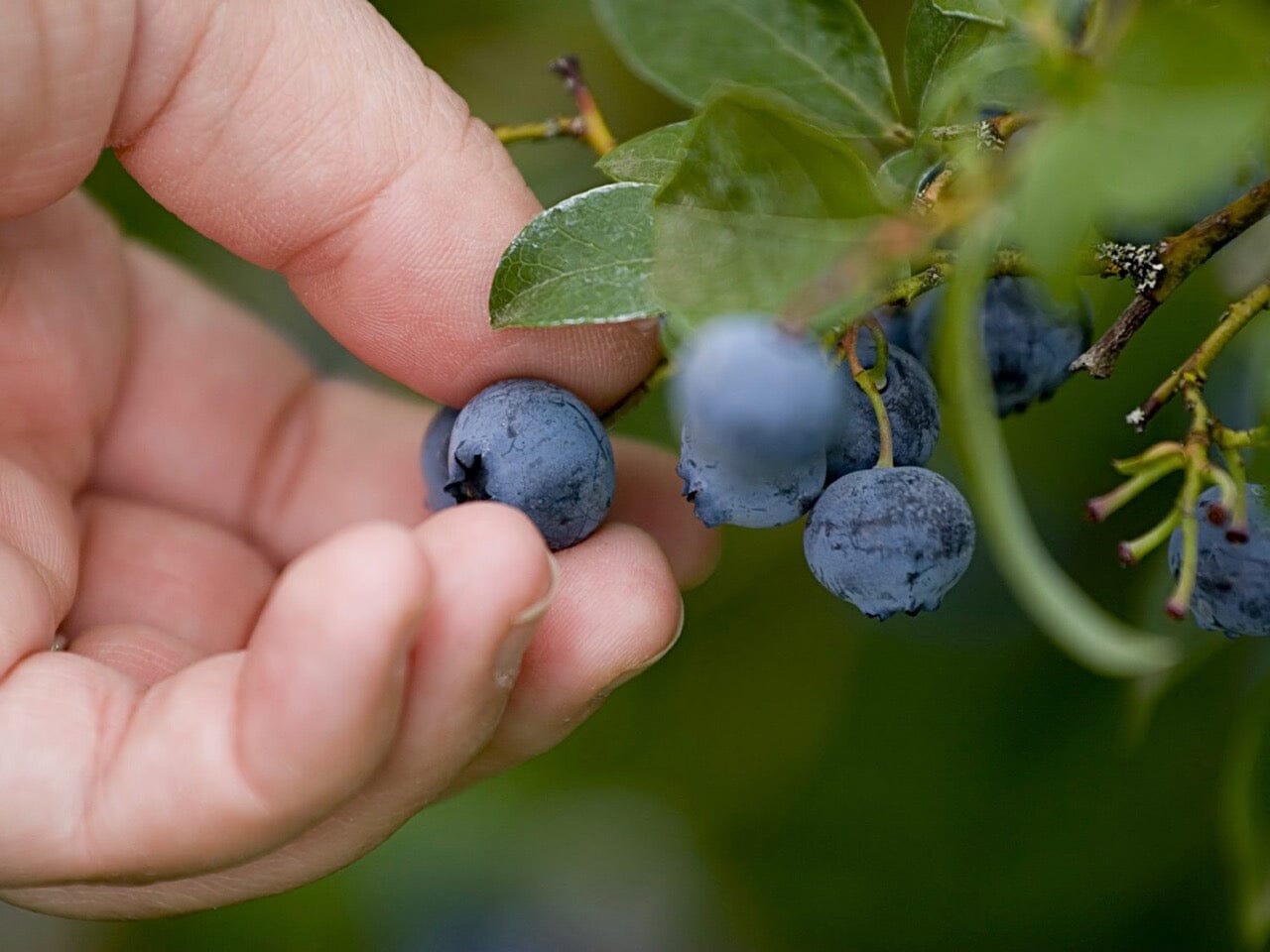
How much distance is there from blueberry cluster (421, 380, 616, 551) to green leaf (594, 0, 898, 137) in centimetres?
26

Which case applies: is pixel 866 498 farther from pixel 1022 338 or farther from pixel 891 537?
pixel 1022 338

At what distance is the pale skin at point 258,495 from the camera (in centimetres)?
68

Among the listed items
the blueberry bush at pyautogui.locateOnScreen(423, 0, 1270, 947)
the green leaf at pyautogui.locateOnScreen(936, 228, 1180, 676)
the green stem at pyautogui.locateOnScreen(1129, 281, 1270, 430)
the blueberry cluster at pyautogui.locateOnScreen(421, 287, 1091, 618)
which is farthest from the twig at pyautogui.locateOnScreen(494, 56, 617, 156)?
the green leaf at pyautogui.locateOnScreen(936, 228, 1180, 676)

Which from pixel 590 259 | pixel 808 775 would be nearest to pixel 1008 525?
pixel 590 259

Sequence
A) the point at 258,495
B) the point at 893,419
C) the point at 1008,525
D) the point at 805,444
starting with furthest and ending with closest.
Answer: the point at 258,495 → the point at 893,419 → the point at 805,444 → the point at 1008,525

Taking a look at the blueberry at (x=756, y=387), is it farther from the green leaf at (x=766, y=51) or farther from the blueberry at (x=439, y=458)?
the blueberry at (x=439, y=458)

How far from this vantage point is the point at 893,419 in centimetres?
71

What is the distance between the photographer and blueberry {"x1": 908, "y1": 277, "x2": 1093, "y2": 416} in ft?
2.64

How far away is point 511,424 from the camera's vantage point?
0.81 meters

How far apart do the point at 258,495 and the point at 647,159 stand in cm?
71

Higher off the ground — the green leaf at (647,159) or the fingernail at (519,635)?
the green leaf at (647,159)

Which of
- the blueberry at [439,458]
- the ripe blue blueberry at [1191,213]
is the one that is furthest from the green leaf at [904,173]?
the blueberry at [439,458]

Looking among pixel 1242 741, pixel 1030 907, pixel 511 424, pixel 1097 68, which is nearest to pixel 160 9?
pixel 511 424

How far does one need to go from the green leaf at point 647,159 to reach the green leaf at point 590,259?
0.5 inches
